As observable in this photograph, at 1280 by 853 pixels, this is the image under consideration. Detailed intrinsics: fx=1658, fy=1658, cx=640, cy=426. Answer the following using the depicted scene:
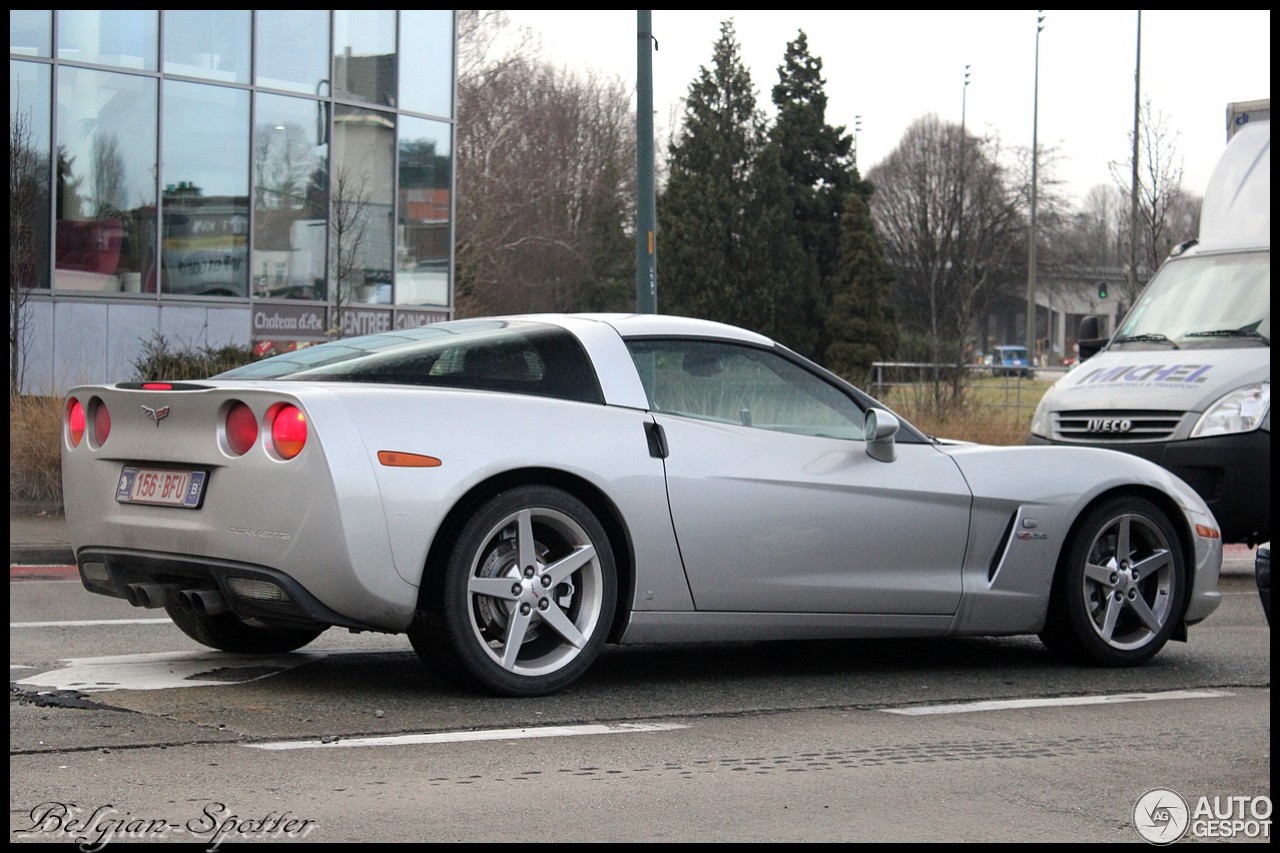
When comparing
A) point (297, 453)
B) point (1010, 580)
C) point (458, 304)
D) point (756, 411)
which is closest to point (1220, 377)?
point (1010, 580)

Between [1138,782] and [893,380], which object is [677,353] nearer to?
[1138,782]

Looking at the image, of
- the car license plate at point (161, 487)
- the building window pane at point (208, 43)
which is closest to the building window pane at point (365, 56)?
the building window pane at point (208, 43)

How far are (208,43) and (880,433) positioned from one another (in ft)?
69.3

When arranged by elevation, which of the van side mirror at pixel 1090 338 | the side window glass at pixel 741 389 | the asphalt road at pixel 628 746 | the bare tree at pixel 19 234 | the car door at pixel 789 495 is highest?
the bare tree at pixel 19 234

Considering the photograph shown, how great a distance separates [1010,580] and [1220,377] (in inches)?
195

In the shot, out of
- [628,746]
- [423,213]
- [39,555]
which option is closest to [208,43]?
[423,213]

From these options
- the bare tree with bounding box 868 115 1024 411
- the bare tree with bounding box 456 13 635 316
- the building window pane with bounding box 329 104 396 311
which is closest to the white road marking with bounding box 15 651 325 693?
the building window pane with bounding box 329 104 396 311

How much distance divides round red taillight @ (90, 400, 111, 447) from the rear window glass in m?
0.76

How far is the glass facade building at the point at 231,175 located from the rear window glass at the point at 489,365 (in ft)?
55.3

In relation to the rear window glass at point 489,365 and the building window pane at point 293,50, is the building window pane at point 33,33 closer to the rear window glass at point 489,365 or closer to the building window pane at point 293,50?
the building window pane at point 293,50

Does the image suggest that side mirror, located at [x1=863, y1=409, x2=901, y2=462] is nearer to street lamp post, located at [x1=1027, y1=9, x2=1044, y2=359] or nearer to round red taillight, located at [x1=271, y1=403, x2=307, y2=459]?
round red taillight, located at [x1=271, y1=403, x2=307, y2=459]

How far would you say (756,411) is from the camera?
6.49 metres

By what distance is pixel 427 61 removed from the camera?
95.1 feet

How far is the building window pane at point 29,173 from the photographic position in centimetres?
1781
